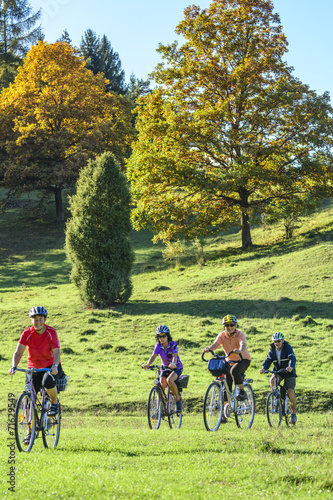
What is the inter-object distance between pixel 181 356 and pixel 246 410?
8.21 meters

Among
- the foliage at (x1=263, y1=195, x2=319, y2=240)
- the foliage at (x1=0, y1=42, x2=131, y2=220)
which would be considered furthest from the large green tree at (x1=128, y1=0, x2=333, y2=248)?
the foliage at (x1=0, y1=42, x2=131, y2=220)

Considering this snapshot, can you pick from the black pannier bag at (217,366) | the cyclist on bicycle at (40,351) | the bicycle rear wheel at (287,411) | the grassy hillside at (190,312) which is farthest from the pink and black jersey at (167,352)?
the grassy hillside at (190,312)

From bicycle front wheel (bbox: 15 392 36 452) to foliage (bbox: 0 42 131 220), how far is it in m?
36.8

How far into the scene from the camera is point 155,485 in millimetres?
5992

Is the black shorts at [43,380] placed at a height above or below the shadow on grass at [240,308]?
above

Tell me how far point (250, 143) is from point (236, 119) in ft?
5.66

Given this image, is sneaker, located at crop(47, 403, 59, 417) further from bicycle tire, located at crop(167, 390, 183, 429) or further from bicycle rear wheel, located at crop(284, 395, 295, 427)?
bicycle rear wheel, located at crop(284, 395, 295, 427)

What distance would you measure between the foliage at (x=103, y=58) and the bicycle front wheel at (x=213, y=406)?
7040cm

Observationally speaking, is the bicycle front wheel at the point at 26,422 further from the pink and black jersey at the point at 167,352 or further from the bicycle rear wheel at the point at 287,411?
the bicycle rear wheel at the point at 287,411

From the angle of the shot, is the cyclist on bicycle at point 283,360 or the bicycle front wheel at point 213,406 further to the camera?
the cyclist on bicycle at point 283,360

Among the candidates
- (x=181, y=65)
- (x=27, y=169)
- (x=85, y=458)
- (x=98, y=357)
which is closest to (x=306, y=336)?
(x=98, y=357)

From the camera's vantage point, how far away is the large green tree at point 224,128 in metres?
31.5

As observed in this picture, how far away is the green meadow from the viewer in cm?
633

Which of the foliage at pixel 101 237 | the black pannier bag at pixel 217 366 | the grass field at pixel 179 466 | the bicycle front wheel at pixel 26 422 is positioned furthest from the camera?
the foliage at pixel 101 237
